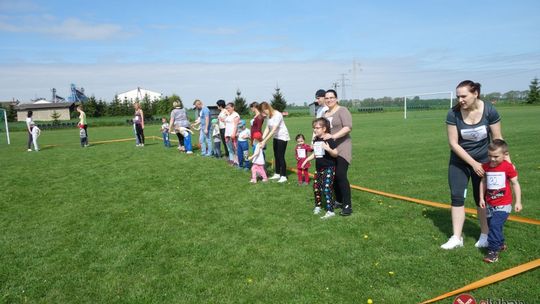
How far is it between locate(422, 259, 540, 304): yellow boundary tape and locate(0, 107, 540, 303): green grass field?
0.21 ft

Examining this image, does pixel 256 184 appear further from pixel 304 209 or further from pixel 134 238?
pixel 134 238

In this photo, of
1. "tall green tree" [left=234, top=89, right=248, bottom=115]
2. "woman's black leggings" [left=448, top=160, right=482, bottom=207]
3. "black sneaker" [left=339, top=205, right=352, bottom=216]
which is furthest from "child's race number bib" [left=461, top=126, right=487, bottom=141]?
"tall green tree" [left=234, top=89, right=248, bottom=115]

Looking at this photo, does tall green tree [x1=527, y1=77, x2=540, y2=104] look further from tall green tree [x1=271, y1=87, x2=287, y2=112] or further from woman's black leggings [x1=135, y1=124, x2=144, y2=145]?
woman's black leggings [x1=135, y1=124, x2=144, y2=145]

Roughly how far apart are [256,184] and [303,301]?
5518mm

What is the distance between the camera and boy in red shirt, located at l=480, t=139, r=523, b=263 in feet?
14.6

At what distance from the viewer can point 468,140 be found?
475 cm

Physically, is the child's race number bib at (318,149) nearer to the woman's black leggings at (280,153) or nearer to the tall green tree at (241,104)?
the woman's black leggings at (280,153)

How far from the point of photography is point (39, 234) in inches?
245

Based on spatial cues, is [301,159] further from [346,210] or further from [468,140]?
[468,140]

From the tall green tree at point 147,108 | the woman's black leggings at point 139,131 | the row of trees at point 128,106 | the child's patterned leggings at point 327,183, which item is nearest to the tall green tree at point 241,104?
the row of trees at point 128,106

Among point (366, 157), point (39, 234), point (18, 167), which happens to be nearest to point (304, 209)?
point (39, 234)

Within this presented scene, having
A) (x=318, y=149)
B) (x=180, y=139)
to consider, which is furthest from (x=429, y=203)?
(x=180, y=139)

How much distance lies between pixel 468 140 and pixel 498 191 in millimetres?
678

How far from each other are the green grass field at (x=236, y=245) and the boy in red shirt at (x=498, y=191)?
0.87 ft
